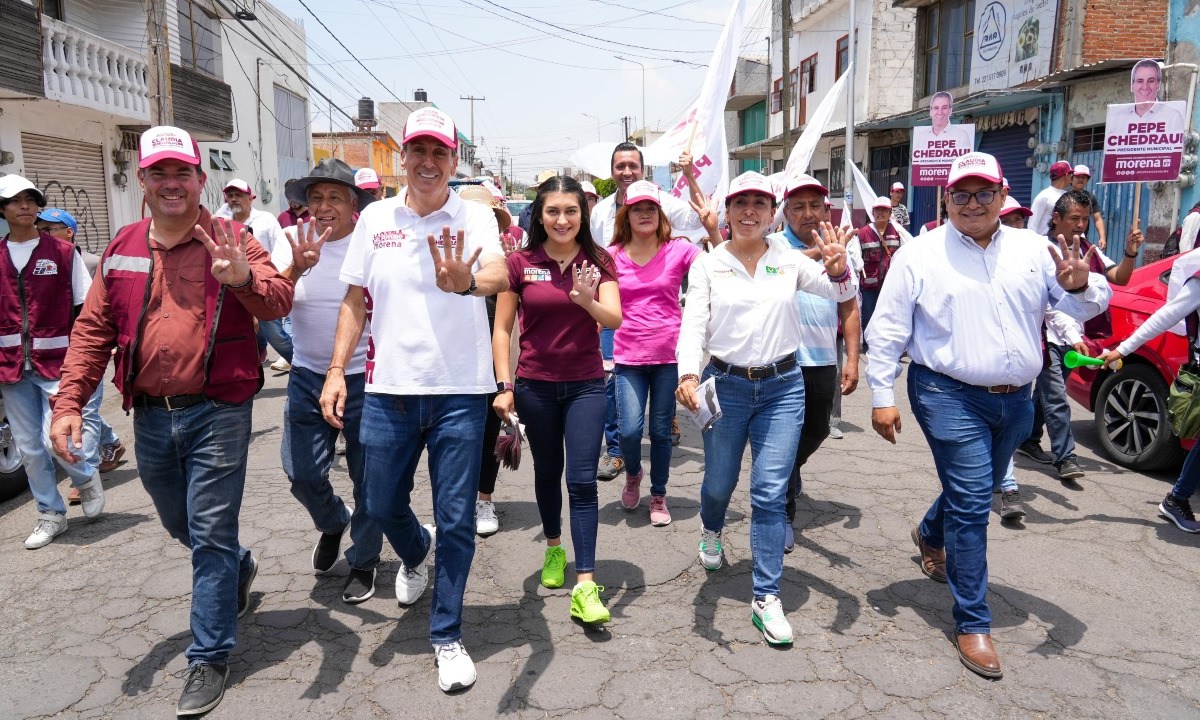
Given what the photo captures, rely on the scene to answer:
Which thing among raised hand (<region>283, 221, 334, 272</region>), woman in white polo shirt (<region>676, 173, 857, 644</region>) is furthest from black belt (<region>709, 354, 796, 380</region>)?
raised hand (<region>283, 221, 334, 272</region>)

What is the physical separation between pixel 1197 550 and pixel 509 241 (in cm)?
423

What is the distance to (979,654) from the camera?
11.0 ft

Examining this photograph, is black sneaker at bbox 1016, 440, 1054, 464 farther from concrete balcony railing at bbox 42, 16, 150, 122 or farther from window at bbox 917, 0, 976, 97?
concrete balcony railing at bbox 42, 16, 150, 122

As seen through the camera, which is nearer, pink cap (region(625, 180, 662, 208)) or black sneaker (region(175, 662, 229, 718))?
black sneaker (region(175, 662, 229, 718))

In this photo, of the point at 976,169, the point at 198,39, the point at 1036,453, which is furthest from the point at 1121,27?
the point at 198,39

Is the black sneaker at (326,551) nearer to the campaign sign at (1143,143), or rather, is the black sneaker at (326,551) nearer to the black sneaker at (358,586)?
the black sneaker at (358,586)

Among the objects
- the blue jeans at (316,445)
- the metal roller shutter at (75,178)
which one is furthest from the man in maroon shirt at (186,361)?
the metal roller shutter at (75,178)

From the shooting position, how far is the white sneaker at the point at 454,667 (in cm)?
325

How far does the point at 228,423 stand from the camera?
328 centimetres

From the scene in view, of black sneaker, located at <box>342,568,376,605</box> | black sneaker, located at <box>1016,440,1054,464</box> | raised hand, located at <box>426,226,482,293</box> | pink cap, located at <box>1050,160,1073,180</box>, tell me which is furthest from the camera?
pink cap, located at <box>1050,160,1073,180</box>

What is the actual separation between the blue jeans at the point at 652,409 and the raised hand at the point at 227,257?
2.51 meters

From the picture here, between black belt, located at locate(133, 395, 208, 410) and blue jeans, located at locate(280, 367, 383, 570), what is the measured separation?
0.74 meters

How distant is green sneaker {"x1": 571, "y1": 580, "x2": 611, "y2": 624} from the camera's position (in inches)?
145

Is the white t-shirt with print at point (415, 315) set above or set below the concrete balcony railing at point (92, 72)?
below
